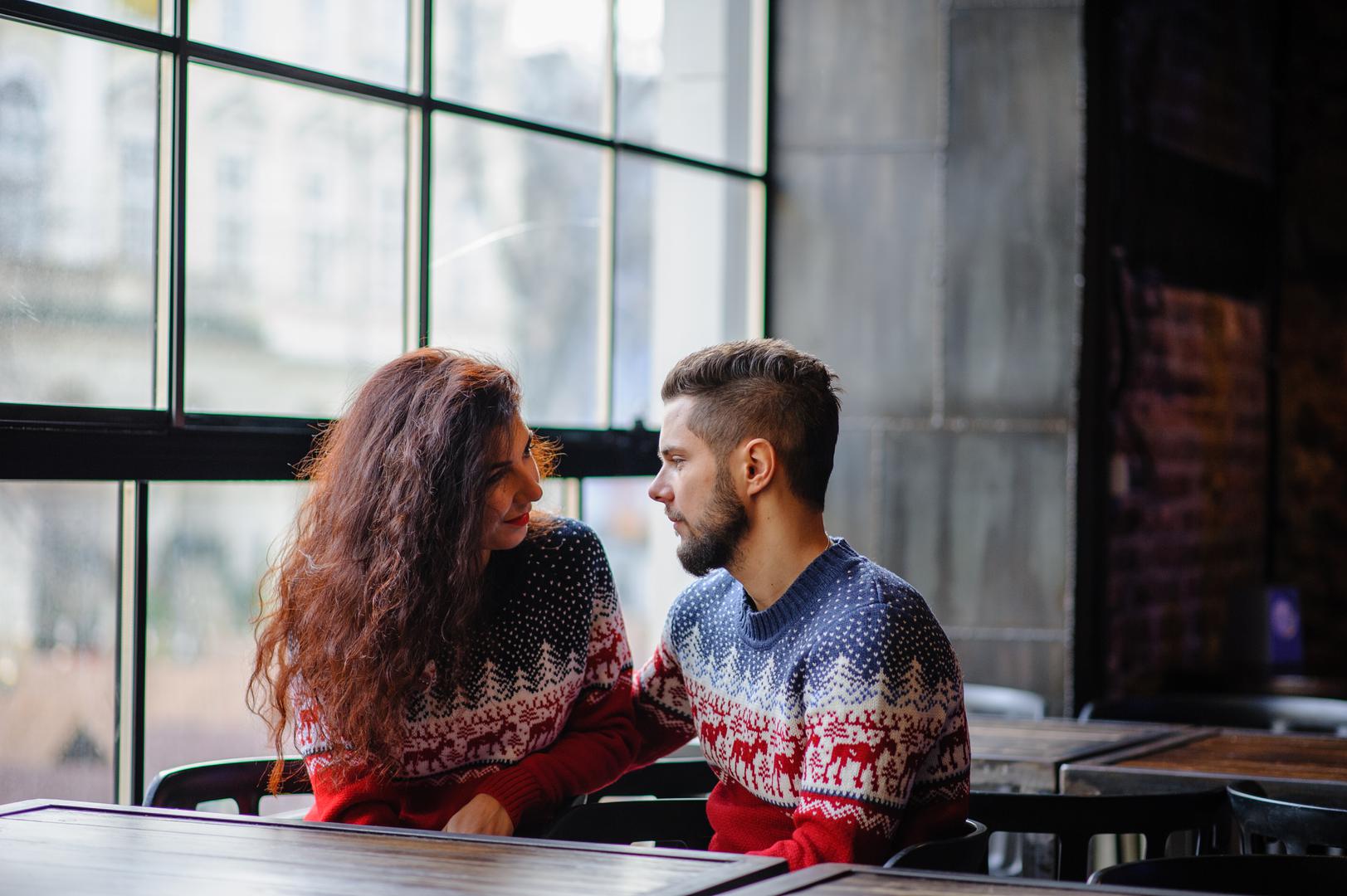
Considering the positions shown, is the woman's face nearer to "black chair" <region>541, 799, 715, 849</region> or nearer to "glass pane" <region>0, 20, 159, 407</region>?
"black chair" <region>541, 799, 715, 849</region>

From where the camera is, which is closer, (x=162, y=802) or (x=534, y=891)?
(x=534, y=891)

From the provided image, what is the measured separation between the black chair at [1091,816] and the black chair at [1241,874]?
44cm

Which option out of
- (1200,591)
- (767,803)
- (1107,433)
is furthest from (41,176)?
(1200,591)

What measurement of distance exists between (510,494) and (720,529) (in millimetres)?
359

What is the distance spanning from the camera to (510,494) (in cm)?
264

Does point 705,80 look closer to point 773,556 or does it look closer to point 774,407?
point 774,407

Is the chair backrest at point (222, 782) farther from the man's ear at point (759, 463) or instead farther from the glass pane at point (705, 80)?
the glass pane at point (705, 80)

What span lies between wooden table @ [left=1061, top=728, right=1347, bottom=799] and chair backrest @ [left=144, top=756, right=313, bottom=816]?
4.73 ft

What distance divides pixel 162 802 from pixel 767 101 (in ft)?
11.1

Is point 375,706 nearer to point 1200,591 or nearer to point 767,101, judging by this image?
point 767,101

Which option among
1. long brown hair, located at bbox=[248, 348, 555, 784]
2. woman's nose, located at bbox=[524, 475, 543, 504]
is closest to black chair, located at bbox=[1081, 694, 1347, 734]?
woman's nose, located at bbox=[524, 475, 543, 504]

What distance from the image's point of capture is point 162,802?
270 centimetres

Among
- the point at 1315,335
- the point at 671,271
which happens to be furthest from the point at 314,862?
the point at 1315,335

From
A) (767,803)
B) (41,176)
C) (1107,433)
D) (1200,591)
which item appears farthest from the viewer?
(1200,591)
